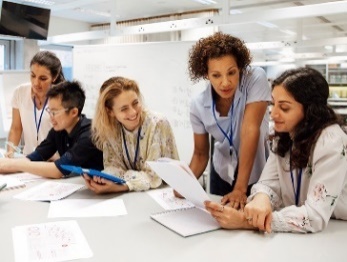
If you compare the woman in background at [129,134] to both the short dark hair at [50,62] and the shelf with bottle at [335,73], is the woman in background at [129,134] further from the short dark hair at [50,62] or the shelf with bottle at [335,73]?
the shelf with bottle at [335,73]

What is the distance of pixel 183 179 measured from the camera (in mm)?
1182

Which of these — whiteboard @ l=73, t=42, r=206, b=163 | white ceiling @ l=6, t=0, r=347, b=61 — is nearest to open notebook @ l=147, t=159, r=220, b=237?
whiteboard @ l=73, t=42, r=206, b=163

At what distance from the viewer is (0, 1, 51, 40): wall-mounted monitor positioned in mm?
3344

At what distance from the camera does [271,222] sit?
1.14 metres

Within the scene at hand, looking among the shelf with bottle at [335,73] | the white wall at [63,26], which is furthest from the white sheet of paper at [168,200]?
the white wall at [63,26]

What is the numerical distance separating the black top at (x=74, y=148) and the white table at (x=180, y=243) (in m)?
0.49

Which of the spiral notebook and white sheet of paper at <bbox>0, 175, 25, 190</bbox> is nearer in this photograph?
the spiral notebook

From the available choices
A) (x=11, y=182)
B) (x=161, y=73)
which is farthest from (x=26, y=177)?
(x=161, y=73)

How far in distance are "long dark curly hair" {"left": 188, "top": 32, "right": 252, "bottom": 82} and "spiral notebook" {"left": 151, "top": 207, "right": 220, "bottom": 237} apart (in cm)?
63

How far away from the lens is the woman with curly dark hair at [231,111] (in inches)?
59.1

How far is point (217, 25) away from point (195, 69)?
984 millimetres

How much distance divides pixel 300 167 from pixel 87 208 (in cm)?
81

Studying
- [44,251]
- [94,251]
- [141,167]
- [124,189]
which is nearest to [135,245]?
[94,251]

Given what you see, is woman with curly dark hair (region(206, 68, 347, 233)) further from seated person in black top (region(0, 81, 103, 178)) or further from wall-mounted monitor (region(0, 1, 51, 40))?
wall-mounted monitor (region(0, 1, 51, 40))
